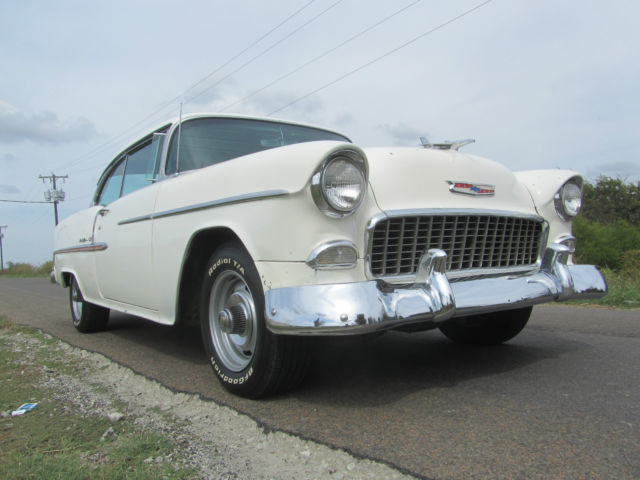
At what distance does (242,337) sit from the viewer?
2.65 meters

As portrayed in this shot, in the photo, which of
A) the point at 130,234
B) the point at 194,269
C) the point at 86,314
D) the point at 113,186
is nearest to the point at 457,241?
the point at 194,269

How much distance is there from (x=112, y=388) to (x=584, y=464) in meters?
2.34

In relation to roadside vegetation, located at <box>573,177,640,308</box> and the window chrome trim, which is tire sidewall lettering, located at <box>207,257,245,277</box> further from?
roadside vegetation, located at <box>573,177,640,308</box>

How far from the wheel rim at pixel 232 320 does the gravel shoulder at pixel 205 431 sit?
26 centimetres

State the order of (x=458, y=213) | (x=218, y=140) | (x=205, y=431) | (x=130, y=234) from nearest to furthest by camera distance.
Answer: (x=205, y=431)
(x=458, y=213)
(x=218, y=140)
(x=130, y=234)

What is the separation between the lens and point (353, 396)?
2469 millimetres

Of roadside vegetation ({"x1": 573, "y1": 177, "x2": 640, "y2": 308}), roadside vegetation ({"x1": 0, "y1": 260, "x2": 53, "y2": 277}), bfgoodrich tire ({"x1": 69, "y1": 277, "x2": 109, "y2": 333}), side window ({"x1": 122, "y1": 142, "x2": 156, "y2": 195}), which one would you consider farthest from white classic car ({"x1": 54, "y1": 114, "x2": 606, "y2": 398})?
roadside vegetation ({"x1": 0, "y1": 260, "x2": 53, "y2": 277})

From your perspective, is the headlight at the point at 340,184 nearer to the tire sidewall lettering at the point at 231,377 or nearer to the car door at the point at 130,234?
the tire sidewall lettering at the point at 231,377

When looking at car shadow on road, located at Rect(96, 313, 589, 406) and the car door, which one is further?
the car door

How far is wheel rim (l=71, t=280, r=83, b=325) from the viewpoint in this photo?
5020 millimetres

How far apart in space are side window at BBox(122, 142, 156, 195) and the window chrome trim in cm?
190

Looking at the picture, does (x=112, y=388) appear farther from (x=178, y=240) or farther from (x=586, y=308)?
(x=586, y=308)

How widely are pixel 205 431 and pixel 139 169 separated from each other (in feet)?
8.28

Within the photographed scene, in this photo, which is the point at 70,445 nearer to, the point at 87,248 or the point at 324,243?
the point at 324,243
